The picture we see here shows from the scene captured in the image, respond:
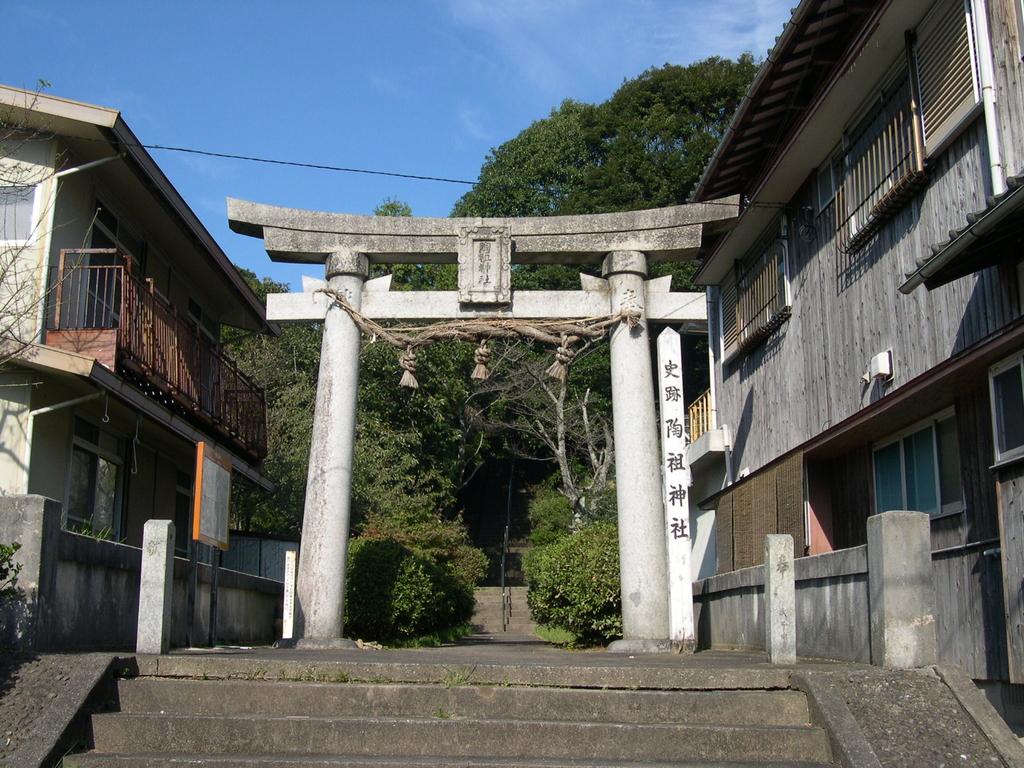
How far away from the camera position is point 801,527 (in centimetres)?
1369

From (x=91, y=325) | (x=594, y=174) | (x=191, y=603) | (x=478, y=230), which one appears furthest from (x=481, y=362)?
(x=594, y=174)

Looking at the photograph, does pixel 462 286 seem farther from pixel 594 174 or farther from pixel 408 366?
pixel 594 174

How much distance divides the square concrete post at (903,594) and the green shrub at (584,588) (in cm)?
654

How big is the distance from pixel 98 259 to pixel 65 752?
10129mm

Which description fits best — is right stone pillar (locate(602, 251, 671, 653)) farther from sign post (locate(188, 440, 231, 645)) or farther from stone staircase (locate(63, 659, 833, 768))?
stone staircase (locate(63, 659, 833, 768))

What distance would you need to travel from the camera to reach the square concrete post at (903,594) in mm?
7797

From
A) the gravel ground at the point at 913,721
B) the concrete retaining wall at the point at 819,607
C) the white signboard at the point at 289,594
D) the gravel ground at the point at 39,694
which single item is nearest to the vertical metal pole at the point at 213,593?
the white signboard at the point at 289,594

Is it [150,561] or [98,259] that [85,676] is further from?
[98,259]

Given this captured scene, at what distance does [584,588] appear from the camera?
14586mm

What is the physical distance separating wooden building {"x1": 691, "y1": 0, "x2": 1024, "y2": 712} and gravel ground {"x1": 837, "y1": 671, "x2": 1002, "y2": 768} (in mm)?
1880

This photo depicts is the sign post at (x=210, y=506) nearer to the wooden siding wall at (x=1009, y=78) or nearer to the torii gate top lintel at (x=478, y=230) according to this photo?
the torii gate top lintel at (x=478, y=230)

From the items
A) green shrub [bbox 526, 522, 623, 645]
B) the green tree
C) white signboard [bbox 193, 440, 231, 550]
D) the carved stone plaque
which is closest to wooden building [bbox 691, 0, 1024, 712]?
green shrub [bbox 526, 522, 623, 645]

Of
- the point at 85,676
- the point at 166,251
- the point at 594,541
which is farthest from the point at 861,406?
the point at 166,251

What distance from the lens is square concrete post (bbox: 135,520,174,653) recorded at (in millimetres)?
8781
